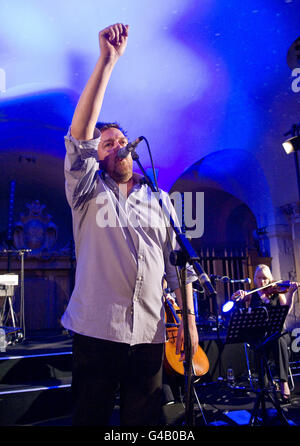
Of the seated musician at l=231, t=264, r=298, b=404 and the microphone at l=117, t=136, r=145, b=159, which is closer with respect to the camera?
the microphone at l=117, t=136, r=145, b=159

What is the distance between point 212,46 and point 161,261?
599cm

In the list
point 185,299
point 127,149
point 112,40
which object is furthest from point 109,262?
point 112,40

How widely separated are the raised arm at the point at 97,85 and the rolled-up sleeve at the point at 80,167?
0.03 metres

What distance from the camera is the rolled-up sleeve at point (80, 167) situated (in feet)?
4.30

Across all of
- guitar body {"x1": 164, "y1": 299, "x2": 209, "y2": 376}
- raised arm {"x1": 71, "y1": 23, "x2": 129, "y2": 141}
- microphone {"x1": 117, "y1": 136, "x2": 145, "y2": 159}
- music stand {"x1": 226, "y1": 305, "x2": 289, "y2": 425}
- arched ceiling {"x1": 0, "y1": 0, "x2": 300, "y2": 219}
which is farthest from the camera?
arched ceiling {"x1": 0, "y1": 0, "x2": 300, "y2": 219}

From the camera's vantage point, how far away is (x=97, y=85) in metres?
1.27

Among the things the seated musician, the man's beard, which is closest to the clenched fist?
the man's beard

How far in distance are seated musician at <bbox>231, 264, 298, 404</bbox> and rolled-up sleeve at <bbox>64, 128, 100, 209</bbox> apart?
10.7ft

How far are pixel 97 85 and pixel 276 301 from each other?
4.04 metres

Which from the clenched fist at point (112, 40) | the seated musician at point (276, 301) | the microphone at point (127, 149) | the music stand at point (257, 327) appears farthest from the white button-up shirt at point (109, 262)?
the seated musician at point (276, 301)

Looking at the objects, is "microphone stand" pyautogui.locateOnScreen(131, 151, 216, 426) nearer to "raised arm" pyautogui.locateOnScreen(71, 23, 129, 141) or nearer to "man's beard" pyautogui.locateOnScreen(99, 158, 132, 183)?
"man's beard" pyautogui.locateOnScreen(99, 158, 132, 183)

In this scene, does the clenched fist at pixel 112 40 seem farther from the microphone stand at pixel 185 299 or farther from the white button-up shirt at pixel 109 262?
the microphone stand at pixel 185 299

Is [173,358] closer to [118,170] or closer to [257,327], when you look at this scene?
[257,327]

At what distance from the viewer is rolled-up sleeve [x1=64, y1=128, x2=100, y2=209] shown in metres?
1.31
